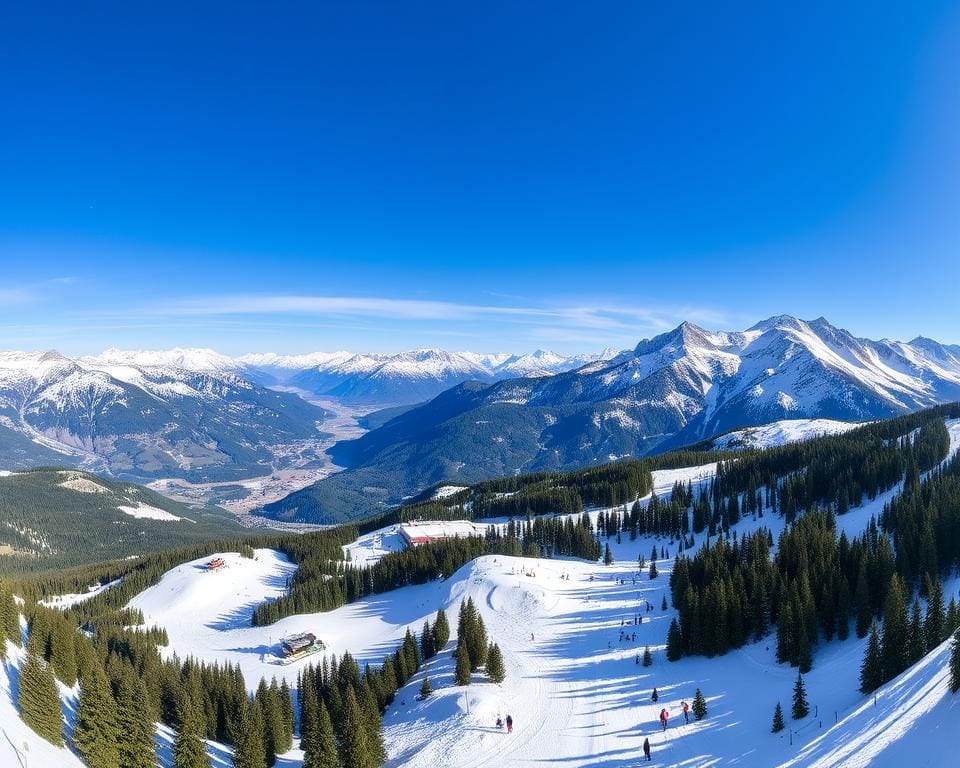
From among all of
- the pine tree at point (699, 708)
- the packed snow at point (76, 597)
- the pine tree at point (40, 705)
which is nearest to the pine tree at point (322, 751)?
the pine tree at point (40, 705)

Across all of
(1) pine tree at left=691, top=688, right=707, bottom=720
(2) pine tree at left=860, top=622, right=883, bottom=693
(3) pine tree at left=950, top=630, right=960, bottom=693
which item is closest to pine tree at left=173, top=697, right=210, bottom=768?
→ (1) pine tree at left=691, top=688, right=707, bottom=720

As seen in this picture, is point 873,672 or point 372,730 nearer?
point 873,672

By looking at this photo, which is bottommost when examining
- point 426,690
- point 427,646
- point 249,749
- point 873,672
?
point 427,646

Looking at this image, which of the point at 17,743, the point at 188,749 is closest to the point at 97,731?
the point at 17,743

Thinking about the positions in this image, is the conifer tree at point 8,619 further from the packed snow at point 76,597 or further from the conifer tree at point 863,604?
the conifer tree at point 863,604

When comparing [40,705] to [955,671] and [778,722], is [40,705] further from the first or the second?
[955,671]

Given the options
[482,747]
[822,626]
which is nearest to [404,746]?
[482,747]

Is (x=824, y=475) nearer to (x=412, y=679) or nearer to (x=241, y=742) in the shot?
(x=412, y=679)
